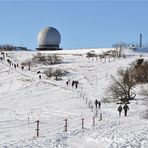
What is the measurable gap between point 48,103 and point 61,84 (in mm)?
14071

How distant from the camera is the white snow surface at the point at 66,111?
55.3ft

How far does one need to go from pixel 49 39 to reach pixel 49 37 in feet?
2.17

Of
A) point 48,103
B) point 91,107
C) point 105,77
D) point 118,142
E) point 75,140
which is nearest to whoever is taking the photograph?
point 118,142

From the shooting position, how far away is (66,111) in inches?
1417

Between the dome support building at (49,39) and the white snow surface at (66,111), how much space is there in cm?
1815

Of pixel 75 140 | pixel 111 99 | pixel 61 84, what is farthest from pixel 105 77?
pixel 75 140

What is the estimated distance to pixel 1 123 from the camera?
84.8 ft

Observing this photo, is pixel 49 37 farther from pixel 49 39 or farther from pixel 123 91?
pixel 123 91

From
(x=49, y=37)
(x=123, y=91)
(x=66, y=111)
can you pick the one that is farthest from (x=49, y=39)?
(x=66, y=111)

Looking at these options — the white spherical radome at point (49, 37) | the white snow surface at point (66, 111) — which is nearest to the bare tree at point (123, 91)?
the white snow surface at point (66, 111)

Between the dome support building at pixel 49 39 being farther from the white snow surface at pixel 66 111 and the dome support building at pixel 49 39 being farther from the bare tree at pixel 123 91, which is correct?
the bare tree at pixel 123 91

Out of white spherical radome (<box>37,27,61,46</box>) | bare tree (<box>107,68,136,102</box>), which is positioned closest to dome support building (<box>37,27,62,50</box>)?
white spherical radome (<box>37,27,61,46</box>)

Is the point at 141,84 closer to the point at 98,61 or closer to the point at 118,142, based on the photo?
the point at 98,61

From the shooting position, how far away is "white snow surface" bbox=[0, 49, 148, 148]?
663 inches
